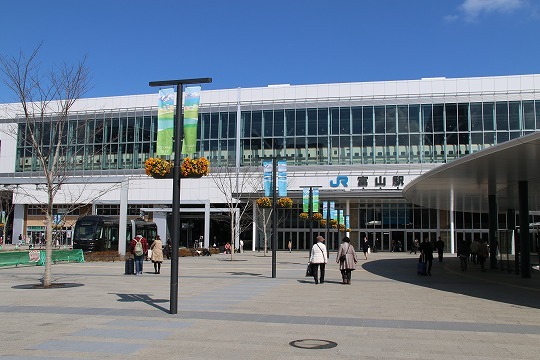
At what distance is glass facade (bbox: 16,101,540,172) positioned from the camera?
180 feet

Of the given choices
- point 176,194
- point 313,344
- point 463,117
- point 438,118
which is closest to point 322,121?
point 438,118

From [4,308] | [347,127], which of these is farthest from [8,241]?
[4,308]

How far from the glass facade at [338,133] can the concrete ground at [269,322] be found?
130ft

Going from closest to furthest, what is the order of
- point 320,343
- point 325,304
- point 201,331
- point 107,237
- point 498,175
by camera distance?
point 320,343 → point 201,331 → point 325,304 → point 498,175 → point 107,237

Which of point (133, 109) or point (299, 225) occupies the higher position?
point (133, 109)

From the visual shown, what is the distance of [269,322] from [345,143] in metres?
48.6

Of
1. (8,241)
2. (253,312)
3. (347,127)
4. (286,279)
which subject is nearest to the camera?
(253,312)

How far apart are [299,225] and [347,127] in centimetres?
1209

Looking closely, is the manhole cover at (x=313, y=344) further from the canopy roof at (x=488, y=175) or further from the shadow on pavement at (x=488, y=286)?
the canopy roof at (x=488, y=175)

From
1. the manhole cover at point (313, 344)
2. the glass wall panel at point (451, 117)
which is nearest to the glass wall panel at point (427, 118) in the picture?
the glass wall panel at point (451, 117)

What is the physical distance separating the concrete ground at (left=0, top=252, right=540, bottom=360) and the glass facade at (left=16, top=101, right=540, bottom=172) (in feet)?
130

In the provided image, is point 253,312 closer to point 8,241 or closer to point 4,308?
point 4,308

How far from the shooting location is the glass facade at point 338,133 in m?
54.8

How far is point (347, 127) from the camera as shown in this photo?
→ 58.1 m
